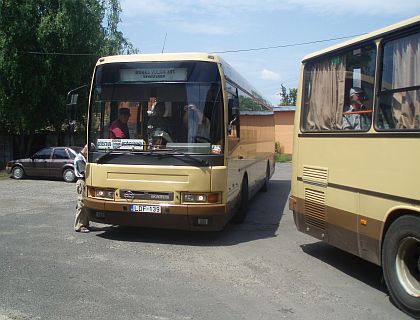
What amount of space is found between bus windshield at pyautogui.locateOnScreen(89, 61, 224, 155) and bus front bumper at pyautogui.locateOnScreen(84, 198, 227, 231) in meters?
0.96

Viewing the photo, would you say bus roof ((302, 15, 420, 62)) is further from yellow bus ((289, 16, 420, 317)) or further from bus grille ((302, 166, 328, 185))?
bus grille ((302, 166, 328, 185))

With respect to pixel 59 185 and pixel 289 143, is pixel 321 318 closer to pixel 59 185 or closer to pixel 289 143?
pixel 59 185

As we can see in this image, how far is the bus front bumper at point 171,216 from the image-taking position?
824 cm

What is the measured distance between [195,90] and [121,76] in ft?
4.58

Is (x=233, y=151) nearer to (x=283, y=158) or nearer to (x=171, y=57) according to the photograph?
(x=171, y=57)

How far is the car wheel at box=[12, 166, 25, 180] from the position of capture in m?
22.5

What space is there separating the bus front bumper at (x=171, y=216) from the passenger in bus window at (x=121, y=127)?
119 cm

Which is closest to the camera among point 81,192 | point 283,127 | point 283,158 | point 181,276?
point 181,276

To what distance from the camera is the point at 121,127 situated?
873 centimetres

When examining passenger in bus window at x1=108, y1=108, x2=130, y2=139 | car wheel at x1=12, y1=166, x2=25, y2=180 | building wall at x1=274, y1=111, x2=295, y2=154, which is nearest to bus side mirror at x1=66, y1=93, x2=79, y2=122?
passenger in bus window at x1=108, y1=108, x2=130, y2=139

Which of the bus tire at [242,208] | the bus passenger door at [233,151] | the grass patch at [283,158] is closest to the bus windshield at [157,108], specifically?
the bus passenger door at [233,151]

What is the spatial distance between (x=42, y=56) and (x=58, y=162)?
6.56 meters


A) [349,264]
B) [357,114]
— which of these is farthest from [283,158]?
[357,114]

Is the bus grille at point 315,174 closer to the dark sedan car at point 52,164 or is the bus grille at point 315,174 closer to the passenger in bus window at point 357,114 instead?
the passenger in bus window at point 357,114
